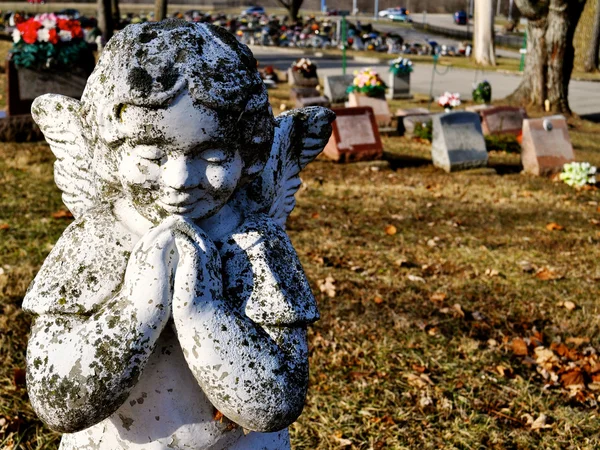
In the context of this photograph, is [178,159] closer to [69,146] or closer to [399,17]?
[69,146]

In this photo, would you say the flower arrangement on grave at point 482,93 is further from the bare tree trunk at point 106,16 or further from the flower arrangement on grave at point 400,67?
the bare tree trunk at point 106,16

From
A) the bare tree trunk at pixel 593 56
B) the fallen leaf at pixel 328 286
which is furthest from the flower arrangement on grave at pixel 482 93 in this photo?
the bare tree trunk at pixel 593 56

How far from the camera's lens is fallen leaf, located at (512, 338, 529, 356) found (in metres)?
4.33

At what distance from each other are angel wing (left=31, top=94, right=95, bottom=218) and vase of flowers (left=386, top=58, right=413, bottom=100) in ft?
49.2

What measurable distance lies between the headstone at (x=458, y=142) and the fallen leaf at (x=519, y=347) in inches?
199

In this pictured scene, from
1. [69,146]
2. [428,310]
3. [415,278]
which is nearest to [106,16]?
[415,278]

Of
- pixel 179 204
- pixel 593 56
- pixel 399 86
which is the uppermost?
pixel 179 204

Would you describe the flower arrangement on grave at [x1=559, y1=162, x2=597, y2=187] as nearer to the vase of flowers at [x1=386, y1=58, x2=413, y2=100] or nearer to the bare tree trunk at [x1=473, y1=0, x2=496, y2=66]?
the vase of flowers at [x1=386, y1=58, x2=413, y2=100]

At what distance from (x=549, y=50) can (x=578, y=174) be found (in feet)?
17.9

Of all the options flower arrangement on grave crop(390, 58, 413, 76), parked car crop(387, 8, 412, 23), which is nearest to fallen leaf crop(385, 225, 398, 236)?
flower arrangement on grave crop(390, 58, 413, 76)

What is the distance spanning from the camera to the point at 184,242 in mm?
1463

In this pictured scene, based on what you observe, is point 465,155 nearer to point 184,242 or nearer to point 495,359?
point 495,359

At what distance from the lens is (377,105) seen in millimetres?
12078

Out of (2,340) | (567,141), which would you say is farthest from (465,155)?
(2,340)
